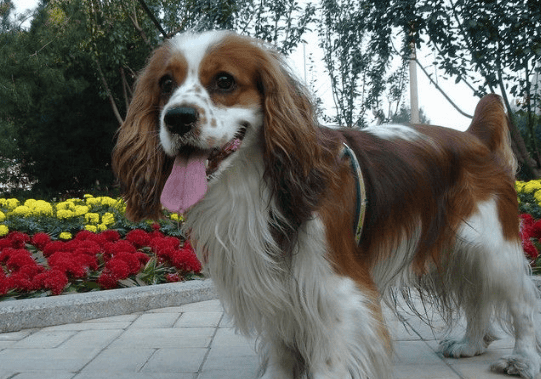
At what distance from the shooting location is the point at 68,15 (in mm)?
21172

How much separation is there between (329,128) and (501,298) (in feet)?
4.53

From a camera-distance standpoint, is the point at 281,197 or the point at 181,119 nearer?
the point at 181,119

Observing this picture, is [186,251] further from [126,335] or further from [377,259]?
[377,259]

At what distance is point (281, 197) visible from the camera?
2.76 meters

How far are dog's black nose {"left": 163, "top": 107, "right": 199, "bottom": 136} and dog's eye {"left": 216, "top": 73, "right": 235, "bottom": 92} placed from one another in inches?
8.1

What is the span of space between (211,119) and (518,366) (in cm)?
208

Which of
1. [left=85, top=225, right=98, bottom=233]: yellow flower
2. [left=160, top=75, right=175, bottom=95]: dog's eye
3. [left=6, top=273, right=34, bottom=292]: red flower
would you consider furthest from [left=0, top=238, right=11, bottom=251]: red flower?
[left=160, top=75, right=175, bottom=95]: dog's eye

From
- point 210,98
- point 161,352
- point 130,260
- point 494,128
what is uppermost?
point 210,98

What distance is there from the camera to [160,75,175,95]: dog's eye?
2.79m

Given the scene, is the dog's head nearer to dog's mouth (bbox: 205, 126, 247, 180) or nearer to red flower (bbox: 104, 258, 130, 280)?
dog's mouth (bbox: 205, 126, 247, 180)

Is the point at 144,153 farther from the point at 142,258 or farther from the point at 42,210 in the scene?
the point at 42,210

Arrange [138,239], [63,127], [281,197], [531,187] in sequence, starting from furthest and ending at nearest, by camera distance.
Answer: [63,127], [531,187], [138,239], [281,197]

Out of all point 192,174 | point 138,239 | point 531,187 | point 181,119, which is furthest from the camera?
point 531,187

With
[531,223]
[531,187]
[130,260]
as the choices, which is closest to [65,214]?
[130,260]
